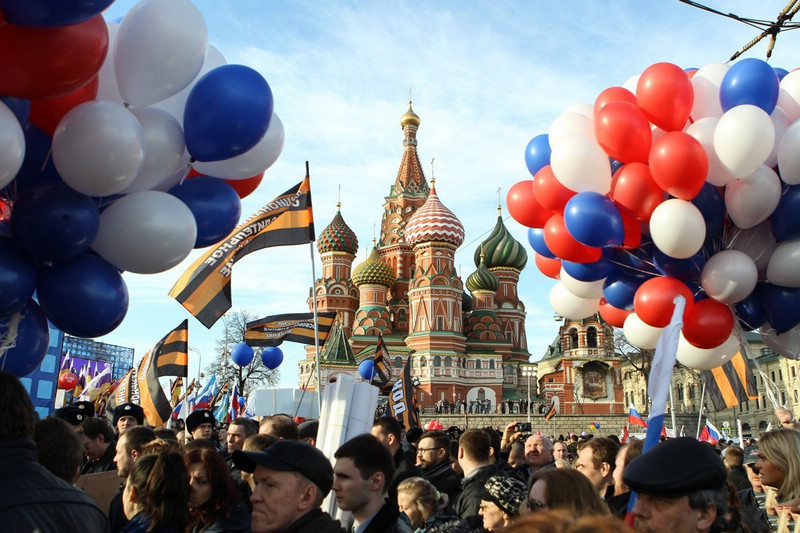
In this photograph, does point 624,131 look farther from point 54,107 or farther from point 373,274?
point 373,274

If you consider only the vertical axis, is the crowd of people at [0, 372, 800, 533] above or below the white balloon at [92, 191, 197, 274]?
below

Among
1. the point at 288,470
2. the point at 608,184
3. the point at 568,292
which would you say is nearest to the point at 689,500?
the point at 288,470

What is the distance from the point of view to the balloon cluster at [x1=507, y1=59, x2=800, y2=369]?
6535mm

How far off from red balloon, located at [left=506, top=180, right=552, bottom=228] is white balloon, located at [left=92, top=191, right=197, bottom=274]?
14.9 feet

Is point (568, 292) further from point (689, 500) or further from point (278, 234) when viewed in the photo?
point (689, 500)

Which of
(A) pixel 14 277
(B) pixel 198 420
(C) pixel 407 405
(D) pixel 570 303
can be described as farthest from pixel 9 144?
(C) pixel 407 405

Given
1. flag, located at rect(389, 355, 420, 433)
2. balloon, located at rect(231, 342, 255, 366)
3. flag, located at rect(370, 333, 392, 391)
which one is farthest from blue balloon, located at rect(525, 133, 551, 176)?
balloon, located at rect(231, 342, 255, 366)

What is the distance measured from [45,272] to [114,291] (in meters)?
0.43

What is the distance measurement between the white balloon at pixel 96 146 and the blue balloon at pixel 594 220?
4266mm

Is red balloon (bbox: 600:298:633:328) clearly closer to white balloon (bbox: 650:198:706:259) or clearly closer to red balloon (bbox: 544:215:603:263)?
red balloon (bbox: 544:215:603:263)

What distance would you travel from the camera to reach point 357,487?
12.8 ft

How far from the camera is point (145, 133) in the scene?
4.36 meters

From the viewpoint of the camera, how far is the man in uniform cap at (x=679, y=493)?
2.79 meters

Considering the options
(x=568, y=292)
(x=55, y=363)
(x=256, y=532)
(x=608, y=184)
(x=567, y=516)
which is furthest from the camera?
(x=55, y=363)
